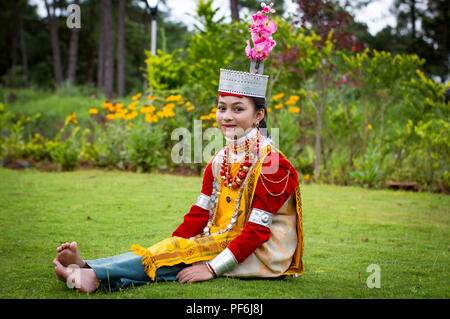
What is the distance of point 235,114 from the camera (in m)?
2.85

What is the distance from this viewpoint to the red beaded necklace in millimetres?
2906

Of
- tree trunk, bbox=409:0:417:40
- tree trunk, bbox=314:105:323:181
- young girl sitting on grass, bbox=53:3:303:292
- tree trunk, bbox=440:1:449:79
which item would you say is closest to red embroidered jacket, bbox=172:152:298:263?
young girl sitting on grass, bbox=53:3:303:292

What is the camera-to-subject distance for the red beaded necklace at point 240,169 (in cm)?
291

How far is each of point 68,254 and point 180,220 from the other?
93.9 inches

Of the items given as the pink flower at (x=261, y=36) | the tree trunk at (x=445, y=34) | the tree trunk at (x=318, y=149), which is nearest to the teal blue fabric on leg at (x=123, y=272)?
the pink flower at (x=261, y=36)

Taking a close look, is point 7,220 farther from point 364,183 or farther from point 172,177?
point 364,183

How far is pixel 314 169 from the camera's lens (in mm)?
8305

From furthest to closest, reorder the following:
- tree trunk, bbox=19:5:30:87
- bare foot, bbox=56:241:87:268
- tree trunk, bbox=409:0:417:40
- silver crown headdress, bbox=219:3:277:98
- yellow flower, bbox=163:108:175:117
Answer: tree trunk, bbox=19:5:30:87 < tree trunk, bbox=409:0:417:40 < yellow flower, bbox=163:108:175:117 < silver crown headdress, bbox=219:3:277:98 < bare foot, bbox=56:241:87:268

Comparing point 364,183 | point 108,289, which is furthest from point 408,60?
point 108,289

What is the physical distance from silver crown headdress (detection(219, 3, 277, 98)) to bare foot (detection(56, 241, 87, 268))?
1290mm

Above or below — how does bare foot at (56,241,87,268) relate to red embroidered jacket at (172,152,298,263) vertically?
below

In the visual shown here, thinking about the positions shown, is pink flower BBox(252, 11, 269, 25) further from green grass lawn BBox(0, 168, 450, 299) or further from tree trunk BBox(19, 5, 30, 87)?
tree trunk BBox(19, 5, 30, 87)

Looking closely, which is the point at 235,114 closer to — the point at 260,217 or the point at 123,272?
the point at 260,217

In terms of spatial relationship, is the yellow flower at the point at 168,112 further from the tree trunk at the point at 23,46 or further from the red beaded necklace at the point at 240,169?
the tree trunk at the point at 23,46
